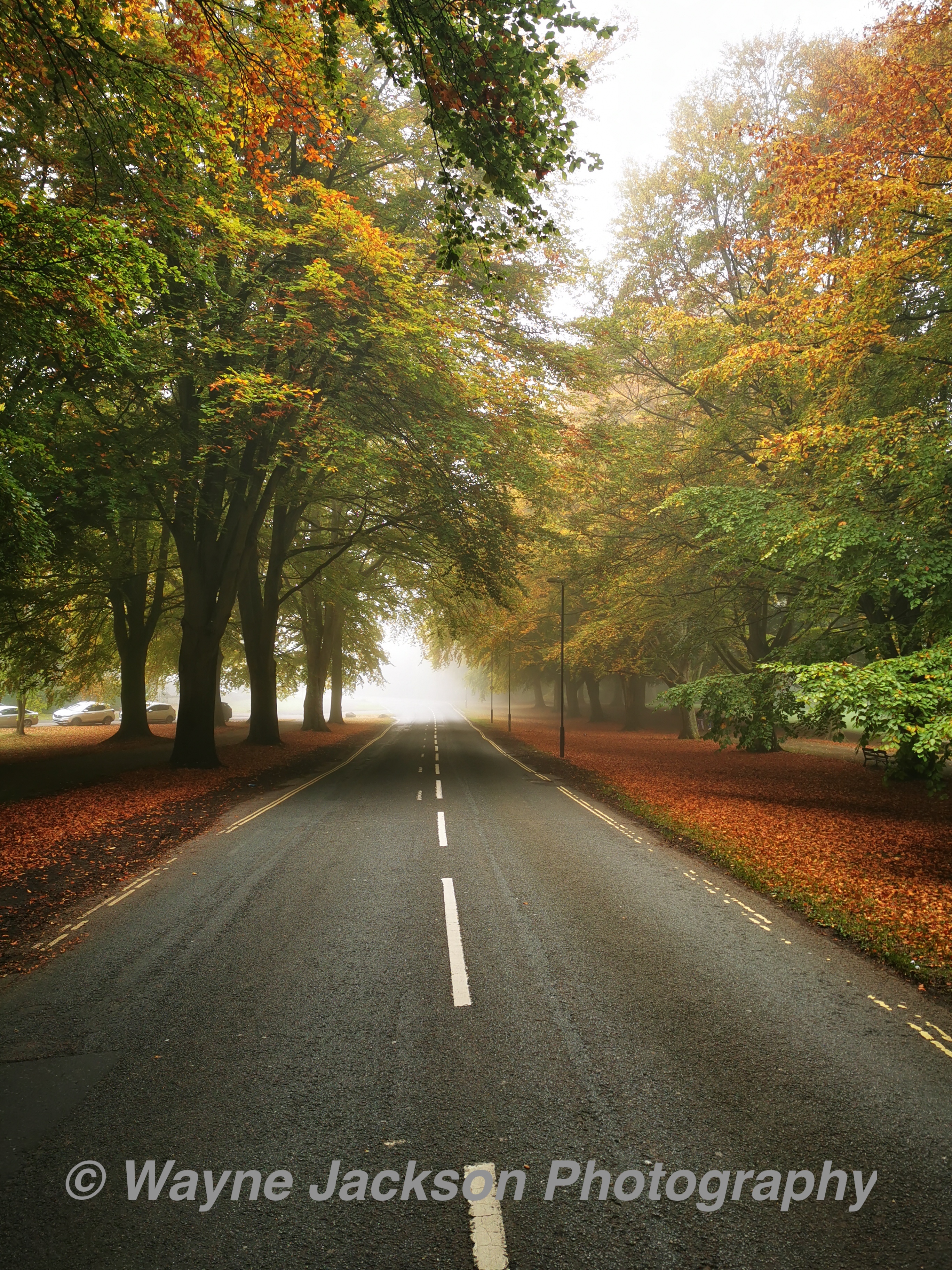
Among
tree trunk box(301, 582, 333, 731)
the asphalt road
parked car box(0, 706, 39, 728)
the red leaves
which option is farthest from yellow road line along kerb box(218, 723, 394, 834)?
parked car box(0, 706, 39, 728)

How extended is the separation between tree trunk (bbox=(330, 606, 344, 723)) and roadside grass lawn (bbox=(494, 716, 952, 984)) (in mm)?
16774

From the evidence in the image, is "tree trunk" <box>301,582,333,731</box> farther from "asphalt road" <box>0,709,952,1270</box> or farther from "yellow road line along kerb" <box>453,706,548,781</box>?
"asphalt road" <box>0,709,952,1270</box>

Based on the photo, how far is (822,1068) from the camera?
376cm

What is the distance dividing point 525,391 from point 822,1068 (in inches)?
530

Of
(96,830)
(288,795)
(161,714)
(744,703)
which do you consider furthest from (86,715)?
(744,703)

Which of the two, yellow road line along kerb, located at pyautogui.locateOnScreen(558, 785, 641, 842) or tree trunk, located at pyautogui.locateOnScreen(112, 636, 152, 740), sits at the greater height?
tree trunk, located at pyautogui.locateOnScreen(112, 636, 152, 740)

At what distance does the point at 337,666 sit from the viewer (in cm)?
3675

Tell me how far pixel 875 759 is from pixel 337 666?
2836 cm

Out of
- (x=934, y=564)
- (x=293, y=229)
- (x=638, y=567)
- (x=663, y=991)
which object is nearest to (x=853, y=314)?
(x=934, y=564)

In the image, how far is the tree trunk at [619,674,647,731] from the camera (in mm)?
35625

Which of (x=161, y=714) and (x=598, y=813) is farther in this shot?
(x=161, y=714)

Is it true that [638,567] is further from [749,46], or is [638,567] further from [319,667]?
[319,667]

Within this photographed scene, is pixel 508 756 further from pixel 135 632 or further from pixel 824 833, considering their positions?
pixel 135 632

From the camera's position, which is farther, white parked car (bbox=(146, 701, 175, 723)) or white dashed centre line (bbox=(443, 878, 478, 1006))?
white parked car (bbox=(146, 701, 175, 723))
